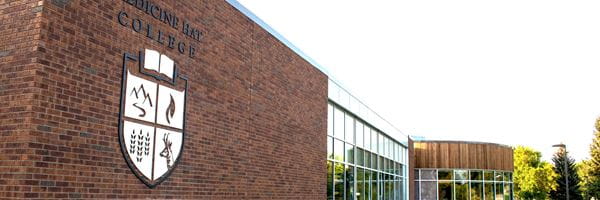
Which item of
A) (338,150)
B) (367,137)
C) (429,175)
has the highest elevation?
(367,137)

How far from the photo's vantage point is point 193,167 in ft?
29.4

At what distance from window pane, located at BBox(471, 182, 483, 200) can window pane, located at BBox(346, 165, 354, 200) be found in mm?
18665

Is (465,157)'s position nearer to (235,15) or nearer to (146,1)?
(235,15)

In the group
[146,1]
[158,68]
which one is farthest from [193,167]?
[146,1]

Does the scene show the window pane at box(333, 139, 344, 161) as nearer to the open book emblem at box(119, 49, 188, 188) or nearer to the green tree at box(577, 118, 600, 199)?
the open book emblem at box(119, 49, 188, 188)

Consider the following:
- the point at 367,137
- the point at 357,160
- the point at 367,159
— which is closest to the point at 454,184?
the point at 367,137

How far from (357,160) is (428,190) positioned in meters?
17.5

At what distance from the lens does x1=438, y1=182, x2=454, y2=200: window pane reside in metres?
34.8

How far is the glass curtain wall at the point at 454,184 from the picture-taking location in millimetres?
34906

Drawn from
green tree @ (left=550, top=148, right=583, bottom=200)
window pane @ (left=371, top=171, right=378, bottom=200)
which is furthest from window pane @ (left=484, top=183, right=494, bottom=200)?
window pane @ (left=371, top=171, right=378, bottom=200)

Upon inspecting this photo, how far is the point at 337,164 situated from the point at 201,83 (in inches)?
330

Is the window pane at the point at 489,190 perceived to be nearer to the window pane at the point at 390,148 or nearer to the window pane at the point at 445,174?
the window pane at the point at 445,174

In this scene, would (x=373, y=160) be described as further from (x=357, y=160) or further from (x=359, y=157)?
(x=357, y=160)

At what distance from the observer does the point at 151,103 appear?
7.96 metres
